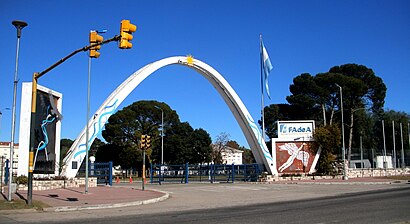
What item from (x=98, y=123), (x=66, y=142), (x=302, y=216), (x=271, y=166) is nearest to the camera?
(x=302, y=216)

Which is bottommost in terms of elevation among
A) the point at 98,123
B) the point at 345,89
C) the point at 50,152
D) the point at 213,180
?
the point at 213,180

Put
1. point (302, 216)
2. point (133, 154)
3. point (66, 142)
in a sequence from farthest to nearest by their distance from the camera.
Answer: point (66, 142), point (133, 154), point (302, 216)

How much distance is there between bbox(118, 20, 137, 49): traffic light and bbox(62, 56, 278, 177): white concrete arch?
16411mm

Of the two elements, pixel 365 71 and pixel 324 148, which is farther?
pixel 365 71

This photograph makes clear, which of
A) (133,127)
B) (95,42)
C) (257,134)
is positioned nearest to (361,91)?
(257,134)

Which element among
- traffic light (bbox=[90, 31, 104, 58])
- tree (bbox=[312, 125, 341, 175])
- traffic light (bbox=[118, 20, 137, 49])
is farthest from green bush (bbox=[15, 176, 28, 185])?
tree (bbox=[312, 125, 341, 175])

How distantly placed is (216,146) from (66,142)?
4778 cm

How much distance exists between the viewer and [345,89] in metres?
62.7

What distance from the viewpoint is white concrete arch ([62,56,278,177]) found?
2805cm

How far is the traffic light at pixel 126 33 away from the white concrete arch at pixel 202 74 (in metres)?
16.4

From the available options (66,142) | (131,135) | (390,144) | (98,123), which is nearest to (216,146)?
(131,135)

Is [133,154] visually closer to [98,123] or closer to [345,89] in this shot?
[345,89]

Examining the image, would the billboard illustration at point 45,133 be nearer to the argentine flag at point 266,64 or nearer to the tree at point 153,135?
the argentine flag at point 266,64

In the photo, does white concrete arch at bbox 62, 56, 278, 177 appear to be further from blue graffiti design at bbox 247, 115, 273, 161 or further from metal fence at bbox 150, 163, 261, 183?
metal fence at bbox 150, 163, 261, 183
